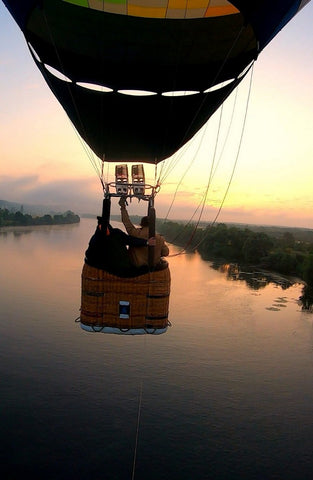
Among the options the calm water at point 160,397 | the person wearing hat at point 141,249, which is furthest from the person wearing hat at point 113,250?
the calm water at point 160,397

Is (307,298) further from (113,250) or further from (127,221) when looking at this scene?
(113,250)

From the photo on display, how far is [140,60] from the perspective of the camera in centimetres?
723

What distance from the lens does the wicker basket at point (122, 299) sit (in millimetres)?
5316

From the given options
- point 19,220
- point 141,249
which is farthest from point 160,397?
point 19,220

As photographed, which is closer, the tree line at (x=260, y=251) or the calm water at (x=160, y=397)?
the calm water at (x=160, y=397)

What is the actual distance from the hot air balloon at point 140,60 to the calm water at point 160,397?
10620 mm

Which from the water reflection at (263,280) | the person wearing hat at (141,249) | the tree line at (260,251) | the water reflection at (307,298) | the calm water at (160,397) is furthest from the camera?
the tree line at (260,251)

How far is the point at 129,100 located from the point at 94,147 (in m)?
1.25

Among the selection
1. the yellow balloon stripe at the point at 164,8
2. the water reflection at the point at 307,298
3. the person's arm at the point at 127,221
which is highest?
A: the yellow balloon stripe at the point at 164,8

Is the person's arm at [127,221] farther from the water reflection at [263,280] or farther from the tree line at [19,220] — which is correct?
the tree line at [19,220]

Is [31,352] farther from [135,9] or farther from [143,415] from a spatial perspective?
[135,9]

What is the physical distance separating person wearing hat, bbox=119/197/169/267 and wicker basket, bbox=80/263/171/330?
0.61ft

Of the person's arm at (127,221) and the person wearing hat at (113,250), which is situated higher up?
the person's arm at (127,221)

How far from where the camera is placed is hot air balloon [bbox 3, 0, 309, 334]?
6973mm
